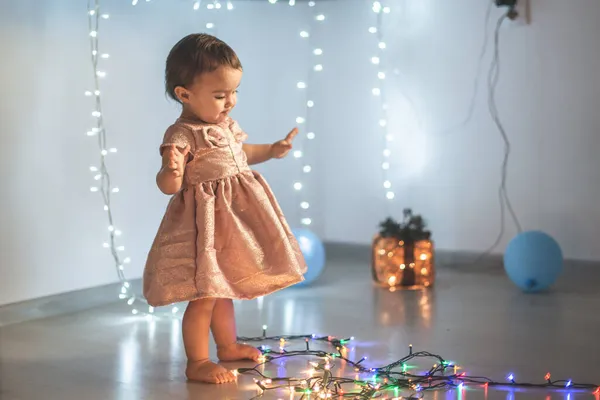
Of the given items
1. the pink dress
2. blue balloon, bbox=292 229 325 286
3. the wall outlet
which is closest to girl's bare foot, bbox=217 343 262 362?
the pink dress

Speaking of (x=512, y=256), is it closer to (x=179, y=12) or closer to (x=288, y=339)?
(x=288, y=339)

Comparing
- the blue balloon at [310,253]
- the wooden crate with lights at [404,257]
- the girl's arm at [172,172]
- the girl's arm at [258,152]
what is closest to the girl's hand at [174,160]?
the girl's arm at [172,172]

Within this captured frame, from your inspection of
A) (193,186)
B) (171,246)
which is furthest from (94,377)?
(193,186)

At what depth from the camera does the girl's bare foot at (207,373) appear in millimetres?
2135

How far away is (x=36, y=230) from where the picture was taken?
2893 mm

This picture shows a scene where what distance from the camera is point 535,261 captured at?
3.24 metres

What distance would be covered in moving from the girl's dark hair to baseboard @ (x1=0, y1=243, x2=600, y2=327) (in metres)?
1.13

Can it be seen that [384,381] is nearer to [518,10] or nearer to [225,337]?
[225,337]

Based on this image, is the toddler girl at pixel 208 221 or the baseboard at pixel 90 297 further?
the baseboard at pixel 90 297

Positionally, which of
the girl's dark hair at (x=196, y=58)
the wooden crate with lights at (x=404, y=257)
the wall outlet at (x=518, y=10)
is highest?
the wall outlet at (x=518, y=10)

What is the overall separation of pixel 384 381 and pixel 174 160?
0.77 meters

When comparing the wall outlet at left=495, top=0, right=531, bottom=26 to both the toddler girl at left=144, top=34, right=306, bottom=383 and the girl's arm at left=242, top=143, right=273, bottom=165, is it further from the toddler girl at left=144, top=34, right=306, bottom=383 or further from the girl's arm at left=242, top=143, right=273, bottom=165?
the toddler girl at left=144, top=34, right=306, bottom=383

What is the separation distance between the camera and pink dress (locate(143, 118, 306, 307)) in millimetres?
2123

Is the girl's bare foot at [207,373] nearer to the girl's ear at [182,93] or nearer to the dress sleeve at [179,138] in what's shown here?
the dress sleeve at [179,138]
